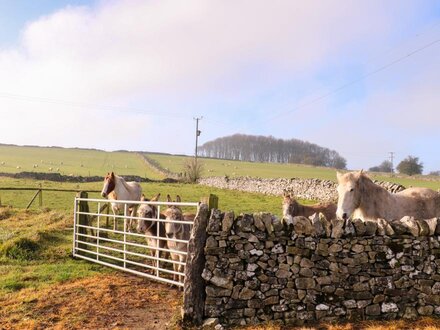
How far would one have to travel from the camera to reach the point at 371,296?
244 inches

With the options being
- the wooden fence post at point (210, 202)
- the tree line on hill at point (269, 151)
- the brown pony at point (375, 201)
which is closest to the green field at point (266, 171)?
the tree line on hill at point (269, 151)

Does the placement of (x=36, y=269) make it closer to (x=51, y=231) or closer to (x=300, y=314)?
(x=51, y=231)

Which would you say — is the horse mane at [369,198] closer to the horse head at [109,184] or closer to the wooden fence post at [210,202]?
the wooden fence post at [210,202]

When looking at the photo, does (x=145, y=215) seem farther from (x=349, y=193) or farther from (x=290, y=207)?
(x=349, y=193)

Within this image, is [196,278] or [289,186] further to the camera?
[289,186]

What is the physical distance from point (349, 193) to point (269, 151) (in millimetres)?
95361

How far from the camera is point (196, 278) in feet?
20.0

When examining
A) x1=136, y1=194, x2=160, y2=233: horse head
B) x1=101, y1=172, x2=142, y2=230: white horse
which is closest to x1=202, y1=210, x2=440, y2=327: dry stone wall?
x1=136, y1=194, x2=160, y2=233: horse head

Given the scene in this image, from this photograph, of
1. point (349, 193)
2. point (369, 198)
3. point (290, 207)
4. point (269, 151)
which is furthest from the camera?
point (269, 151)

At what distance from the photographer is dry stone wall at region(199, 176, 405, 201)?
95.2 ft

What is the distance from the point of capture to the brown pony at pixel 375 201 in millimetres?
7500

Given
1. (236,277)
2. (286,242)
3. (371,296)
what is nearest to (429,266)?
(371,296)

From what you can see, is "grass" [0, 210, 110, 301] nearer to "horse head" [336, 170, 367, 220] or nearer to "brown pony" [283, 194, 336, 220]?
"brown pony" [283, 194, 336, 220]

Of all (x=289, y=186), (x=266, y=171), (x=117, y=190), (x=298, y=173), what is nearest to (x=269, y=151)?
(x=266, y=171)
